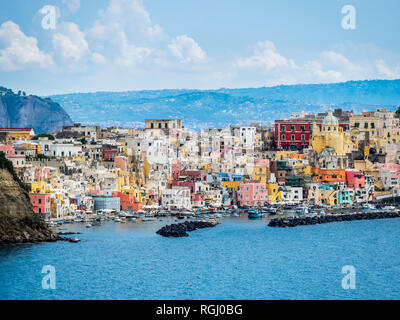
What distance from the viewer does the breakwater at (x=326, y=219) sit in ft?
144

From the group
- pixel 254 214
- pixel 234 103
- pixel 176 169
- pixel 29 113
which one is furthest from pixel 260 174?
pixel 234 103

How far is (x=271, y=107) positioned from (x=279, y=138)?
56.9 metres

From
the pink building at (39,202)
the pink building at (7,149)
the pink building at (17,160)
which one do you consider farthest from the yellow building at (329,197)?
the pink building at (39,202)

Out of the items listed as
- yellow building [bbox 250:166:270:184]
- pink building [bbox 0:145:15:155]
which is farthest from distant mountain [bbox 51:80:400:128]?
pink building [bbox 0:145:15:155]

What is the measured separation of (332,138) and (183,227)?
19.2 metres

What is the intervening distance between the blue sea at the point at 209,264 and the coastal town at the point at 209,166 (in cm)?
476

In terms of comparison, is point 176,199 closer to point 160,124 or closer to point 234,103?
point 160,124

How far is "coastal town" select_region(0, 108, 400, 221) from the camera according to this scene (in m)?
46.8

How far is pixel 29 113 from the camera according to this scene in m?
102

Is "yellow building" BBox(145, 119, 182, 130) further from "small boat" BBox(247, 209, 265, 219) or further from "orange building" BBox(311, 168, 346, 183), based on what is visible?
"small boat" BBox(247, 209, 265, 219)
